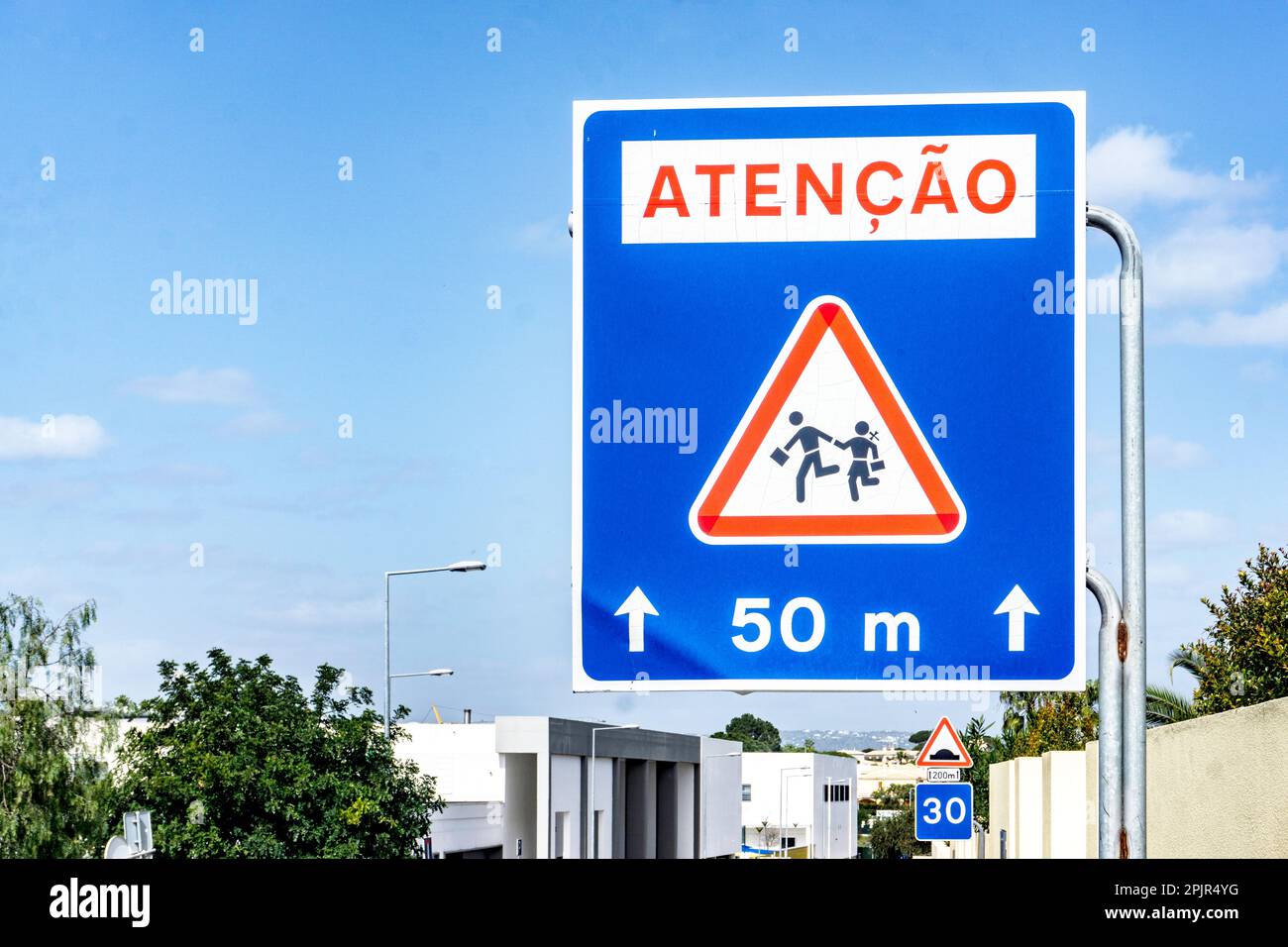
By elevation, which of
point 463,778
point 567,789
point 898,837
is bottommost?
point 898,837

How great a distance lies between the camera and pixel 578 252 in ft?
11.5

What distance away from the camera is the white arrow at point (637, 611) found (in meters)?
3.41

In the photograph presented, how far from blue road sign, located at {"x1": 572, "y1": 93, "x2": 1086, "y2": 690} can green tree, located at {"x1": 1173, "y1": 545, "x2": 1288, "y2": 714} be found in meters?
24.3

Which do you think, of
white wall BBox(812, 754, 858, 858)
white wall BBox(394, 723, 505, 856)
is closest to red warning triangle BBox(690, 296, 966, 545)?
white wall BBox(394, 723, 505, 856)

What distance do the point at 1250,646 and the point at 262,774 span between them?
1926 centimetres

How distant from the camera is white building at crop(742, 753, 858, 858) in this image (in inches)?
3895

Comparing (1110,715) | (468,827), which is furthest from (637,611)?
(468,827)

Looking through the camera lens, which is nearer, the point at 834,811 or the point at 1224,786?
the point at 1224,786

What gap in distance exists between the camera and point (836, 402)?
340 centimetres

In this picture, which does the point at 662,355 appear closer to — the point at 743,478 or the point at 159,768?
the point at 743,478

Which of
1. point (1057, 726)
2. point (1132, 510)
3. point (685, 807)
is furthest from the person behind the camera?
point (685, 807)

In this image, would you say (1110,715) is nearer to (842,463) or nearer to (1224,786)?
(842,463)
